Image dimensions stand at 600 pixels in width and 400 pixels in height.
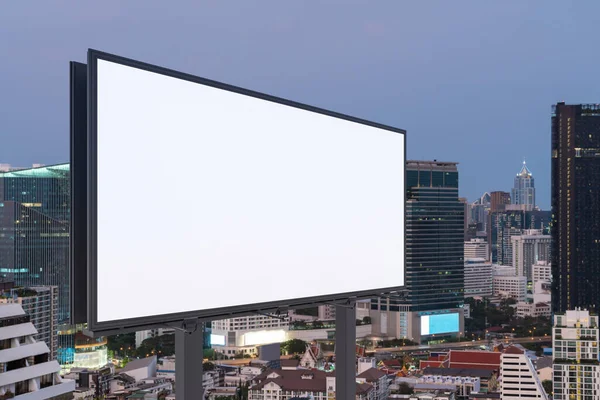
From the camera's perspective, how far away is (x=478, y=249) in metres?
36.4

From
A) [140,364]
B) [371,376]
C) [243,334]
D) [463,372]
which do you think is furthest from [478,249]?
[371,376]

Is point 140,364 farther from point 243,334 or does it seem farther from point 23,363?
point 243,334

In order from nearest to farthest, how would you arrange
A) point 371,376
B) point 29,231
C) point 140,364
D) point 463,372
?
point 371,376
point 140,364
point 463,372
point 29,231

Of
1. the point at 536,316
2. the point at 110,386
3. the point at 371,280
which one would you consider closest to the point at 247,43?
the point at 110,386

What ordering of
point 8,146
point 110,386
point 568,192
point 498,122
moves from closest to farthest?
point 110,386 < point 8,146 < point 568,192 < point 498,122

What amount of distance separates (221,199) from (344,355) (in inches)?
45.1

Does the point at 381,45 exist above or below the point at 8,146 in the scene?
above

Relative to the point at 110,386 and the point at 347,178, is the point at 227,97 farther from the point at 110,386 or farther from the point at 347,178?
the point at 110,386

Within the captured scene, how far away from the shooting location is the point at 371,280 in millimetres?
3004

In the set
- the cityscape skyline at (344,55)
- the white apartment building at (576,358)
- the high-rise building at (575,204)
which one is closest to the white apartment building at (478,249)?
the cityscape skyline at (344,55)

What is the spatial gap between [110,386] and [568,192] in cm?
1853

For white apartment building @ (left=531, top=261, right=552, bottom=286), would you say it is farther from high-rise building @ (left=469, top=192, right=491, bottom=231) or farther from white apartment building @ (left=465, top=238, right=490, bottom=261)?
high-rise building @ (left=469, top=192, right=491, bottom=231)

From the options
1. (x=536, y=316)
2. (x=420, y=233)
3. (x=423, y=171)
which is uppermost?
(x=423, y=171)

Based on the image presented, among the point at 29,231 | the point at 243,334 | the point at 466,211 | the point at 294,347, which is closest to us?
the point at 294,347
